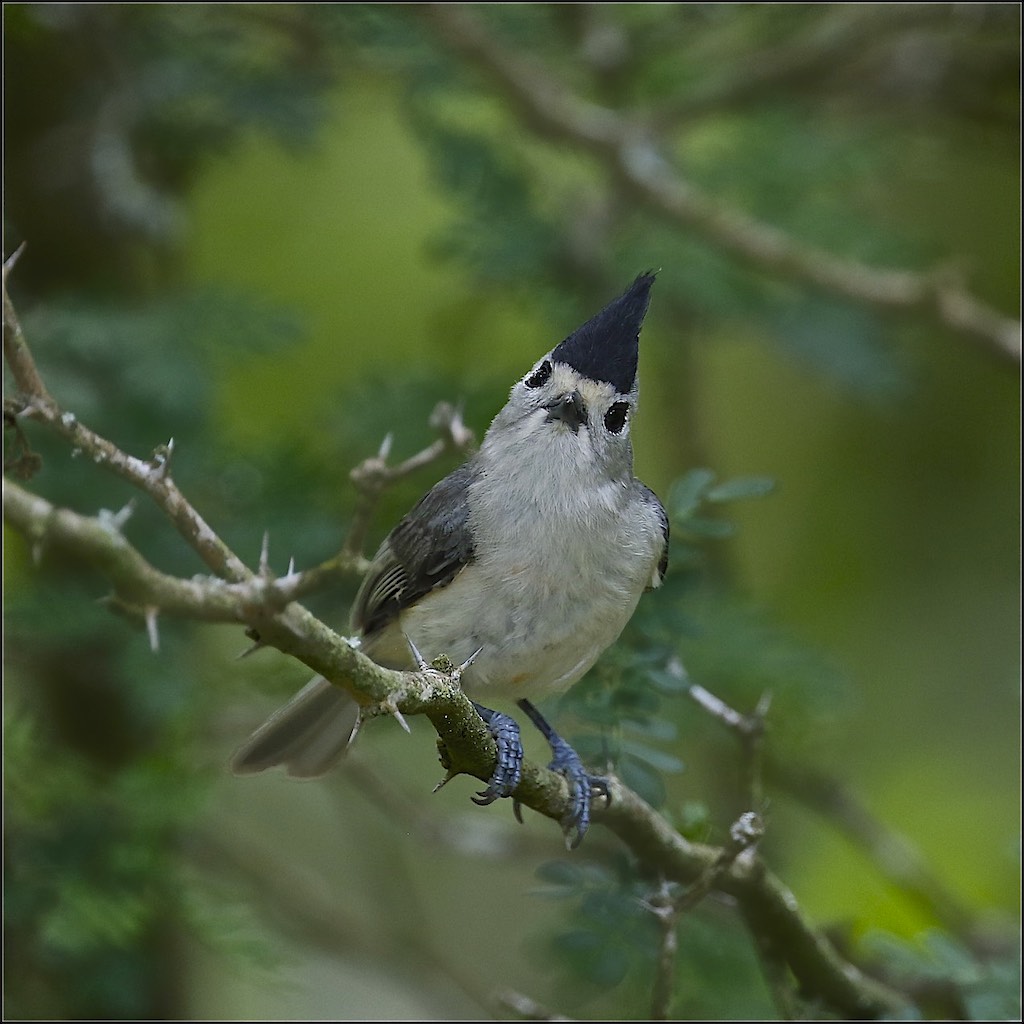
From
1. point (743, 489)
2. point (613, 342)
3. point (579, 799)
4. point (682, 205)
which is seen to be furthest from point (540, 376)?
point (682, 205)

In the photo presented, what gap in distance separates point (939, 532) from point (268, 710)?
2.95m

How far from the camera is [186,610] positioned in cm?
187

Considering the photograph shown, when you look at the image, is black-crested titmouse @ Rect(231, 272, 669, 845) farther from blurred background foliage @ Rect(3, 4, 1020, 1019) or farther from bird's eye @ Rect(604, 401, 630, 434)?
blurred background foliage @ Rect(3, 4, 1020, 1019)

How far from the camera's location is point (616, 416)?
2.95 meters

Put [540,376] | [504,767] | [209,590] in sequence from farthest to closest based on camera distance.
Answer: [540,376] → [504,767] → [209,590]

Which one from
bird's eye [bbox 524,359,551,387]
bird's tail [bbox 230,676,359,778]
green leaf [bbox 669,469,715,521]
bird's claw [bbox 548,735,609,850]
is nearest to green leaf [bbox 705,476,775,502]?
green leaf [bbox 669,469,715,521]

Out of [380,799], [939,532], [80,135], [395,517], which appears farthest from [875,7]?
[380,799]

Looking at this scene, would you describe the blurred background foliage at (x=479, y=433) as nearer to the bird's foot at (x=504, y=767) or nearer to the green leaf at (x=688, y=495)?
the green leaf at (x=688, y=495)

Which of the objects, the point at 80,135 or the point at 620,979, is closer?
the point at 620,979

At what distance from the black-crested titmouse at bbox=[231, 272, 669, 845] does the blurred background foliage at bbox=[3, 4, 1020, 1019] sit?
0.49 feet

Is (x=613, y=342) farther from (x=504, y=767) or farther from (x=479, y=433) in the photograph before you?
(x=479, y=433)

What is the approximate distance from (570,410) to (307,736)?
1.09m

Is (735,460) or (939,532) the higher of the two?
(735,460)

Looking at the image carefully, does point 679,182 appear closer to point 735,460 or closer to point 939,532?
point 735,460
